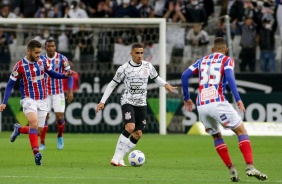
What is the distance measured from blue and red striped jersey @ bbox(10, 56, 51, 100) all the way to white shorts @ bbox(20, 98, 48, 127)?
9 cm

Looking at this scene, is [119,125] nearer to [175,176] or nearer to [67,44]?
[67,44]

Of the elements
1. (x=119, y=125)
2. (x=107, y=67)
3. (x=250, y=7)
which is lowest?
(x=119, y=125)

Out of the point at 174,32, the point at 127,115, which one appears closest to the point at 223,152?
the point at 127,115

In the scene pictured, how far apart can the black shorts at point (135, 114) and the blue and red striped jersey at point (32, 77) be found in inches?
64.4

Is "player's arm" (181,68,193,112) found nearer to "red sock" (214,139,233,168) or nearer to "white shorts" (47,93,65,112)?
"red sock" (214,139,233,168)

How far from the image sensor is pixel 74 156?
17.7 meters

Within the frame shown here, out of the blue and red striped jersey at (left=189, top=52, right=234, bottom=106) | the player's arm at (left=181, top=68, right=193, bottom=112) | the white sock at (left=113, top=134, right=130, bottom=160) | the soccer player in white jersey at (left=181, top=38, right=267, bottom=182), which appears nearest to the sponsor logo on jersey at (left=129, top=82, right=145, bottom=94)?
the white sock at (left=113, top=134, right=130, bottom=160)

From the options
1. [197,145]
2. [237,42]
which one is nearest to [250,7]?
[237,42]

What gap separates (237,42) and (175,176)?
49.5 ft

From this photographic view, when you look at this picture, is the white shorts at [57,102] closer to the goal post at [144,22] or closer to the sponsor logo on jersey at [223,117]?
the goal post at [144,22]

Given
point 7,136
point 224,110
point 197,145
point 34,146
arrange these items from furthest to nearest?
point 7,136, point 197,145, point 34,146, point 224,110

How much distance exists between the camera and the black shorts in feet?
49.9

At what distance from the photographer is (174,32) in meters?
27.2

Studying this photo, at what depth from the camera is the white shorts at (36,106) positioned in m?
15.6
